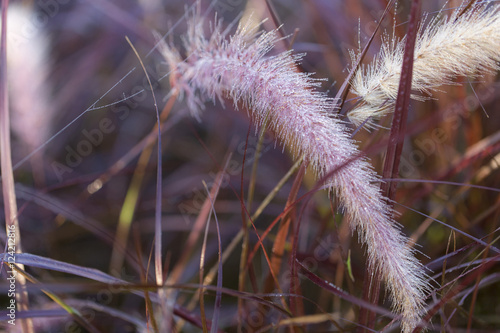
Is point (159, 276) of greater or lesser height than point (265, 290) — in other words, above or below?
above

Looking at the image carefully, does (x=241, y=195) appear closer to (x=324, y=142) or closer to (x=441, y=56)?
(x=324, y=142)

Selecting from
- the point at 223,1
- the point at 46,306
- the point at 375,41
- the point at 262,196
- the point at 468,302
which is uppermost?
the point at 223,1

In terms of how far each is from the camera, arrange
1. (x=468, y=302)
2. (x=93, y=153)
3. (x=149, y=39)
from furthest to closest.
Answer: (x=93, y=153) → (x=149, y=39) → (x=468, y=302)

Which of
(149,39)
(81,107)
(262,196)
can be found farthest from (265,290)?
(81,107)

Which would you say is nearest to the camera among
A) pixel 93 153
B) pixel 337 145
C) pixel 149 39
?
pixel 337 145

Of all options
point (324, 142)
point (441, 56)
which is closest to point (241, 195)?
point (324, 142)

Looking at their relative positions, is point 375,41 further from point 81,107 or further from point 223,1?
point 81,107

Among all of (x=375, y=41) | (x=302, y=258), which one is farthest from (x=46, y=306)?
(x=375, y=41)

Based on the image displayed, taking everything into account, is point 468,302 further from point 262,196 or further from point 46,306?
point 46,306

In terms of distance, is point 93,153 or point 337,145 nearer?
point 337,145
